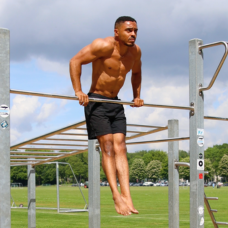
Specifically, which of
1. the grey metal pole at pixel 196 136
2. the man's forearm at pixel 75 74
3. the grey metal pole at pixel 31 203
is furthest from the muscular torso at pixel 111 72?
the grey metal pole at pixel 31 203

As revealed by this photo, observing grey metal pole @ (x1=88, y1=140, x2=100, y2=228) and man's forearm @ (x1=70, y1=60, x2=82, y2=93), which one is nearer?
man's forearm @ (x1=70, y1=60, x2=82, y2=93)

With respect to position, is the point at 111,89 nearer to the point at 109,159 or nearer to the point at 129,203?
the point at 109,159

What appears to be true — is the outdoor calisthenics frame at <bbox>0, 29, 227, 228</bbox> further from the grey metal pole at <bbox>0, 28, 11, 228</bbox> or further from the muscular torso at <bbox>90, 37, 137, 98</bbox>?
the muscular torso at <bbox>90, 37, 137, 98</bbox>

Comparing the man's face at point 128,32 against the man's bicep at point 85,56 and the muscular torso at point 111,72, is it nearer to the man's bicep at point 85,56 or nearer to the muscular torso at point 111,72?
the muscular torso at point 111,72

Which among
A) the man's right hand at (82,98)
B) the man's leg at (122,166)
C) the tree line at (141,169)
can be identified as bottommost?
the tree line at (141,169)

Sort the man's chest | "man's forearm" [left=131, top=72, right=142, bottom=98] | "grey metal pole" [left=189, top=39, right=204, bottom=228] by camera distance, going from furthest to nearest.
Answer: "grey metal pole" [left=189, top=39, right=204, bottom=228], "man's forearm" [left=131, top=72, right=142, bottom=98], the man's chest

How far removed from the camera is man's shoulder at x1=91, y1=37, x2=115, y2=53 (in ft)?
15.0

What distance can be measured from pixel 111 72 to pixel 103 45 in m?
0.32

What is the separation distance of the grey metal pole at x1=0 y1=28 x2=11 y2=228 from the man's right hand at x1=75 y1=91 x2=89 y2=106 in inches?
30.5

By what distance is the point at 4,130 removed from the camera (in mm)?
3988

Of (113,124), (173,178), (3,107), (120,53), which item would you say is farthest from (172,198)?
(3,107)

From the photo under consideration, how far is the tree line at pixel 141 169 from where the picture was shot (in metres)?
107

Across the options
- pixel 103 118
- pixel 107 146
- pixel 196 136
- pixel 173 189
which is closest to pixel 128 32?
pixel 103 118

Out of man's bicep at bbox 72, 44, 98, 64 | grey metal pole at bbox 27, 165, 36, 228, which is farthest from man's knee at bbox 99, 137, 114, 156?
grey metal pole at bbox 27, 165, 36, 228
